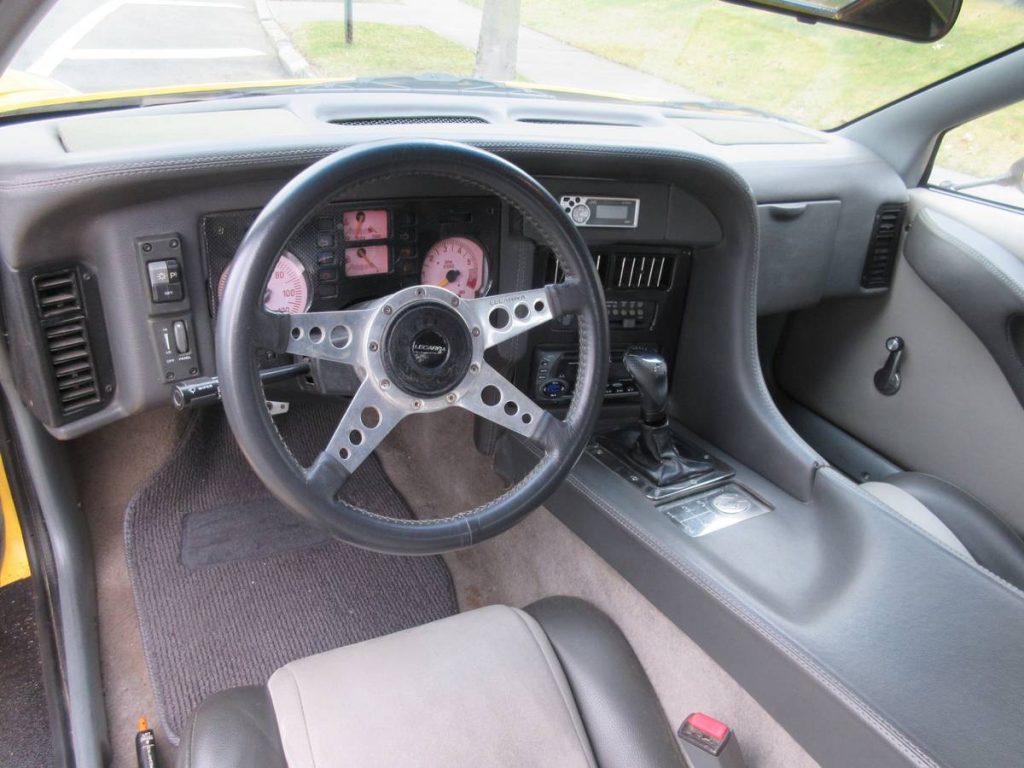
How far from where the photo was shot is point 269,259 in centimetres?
107

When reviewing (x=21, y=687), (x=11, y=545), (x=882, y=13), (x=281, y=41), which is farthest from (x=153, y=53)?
(x=882, y=13)

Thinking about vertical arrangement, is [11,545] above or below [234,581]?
above

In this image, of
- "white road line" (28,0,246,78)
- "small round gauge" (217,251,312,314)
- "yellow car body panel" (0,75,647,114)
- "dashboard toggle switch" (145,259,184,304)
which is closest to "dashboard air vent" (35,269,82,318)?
"dashboard toggle switch" (145,259,184,304)

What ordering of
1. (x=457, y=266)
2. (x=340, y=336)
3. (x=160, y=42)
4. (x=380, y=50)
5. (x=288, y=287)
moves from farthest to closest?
(x=160, y=42) < (x=380, y=50) < (x=457, y=266) < (x=288, y=287) < (x=340, y=336)

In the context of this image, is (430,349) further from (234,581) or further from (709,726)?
(234,581)

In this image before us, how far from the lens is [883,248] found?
2.33 m

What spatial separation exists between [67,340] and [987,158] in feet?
7.65

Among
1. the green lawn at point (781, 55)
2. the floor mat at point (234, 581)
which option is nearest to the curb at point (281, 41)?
the green lawn at point (781, 55)

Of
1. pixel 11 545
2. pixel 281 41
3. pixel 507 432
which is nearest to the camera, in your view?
pixel 11 545

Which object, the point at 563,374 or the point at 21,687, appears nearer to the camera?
the point at 21,687

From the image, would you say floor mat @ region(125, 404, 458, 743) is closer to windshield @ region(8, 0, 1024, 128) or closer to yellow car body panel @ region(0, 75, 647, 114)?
yellow car body panel @ region(0, 75, 647, 114)

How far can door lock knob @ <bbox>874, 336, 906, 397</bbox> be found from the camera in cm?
233

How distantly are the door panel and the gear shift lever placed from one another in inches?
33.5

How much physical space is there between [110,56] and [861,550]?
3.05 meters
